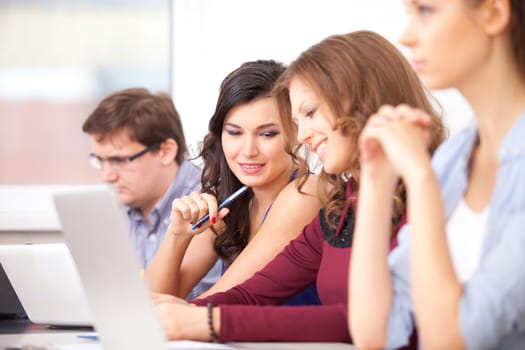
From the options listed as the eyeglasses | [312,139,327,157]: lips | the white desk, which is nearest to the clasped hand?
the white desk

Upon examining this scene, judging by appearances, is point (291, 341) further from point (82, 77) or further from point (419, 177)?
point (82, 77)

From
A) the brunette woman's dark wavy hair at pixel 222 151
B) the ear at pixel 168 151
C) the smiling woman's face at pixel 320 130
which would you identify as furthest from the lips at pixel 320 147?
the ear at pixel 168 151

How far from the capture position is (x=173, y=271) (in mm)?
2266

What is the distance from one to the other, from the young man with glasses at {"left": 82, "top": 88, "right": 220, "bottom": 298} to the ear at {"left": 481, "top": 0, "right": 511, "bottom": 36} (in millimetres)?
1748

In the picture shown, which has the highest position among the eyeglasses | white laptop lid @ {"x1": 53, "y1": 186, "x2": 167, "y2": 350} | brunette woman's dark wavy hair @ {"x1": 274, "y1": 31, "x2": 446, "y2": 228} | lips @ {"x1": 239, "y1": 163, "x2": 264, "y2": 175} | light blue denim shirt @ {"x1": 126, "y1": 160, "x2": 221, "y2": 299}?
brunette woman's dark wavy hair @ {"x1": 274, "y1": 31, "x2": 446, "y2": 228}

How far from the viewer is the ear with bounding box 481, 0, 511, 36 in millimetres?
1198

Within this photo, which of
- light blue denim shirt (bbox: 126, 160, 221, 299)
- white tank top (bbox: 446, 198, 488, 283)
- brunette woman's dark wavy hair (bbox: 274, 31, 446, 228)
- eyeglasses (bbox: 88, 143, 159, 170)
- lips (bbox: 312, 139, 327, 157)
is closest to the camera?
white tank top (bbox: 446, 198, 488, 283)

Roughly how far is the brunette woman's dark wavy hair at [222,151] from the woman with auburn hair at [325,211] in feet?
1.06

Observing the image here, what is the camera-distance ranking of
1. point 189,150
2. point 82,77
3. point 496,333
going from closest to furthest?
point 496,333
point 189,150
point 82,77

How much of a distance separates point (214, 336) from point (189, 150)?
1.86 meters

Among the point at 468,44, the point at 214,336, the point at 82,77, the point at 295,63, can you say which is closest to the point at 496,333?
the point at 468,44

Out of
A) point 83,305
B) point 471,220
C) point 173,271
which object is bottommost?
point 173,271

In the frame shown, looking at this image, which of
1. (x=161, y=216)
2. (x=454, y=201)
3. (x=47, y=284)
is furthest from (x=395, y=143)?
(x=161, y=216)

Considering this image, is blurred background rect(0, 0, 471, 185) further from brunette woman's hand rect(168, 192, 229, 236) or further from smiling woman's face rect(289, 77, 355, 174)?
smiling woman's face rect(289, 77, 355, 174)
